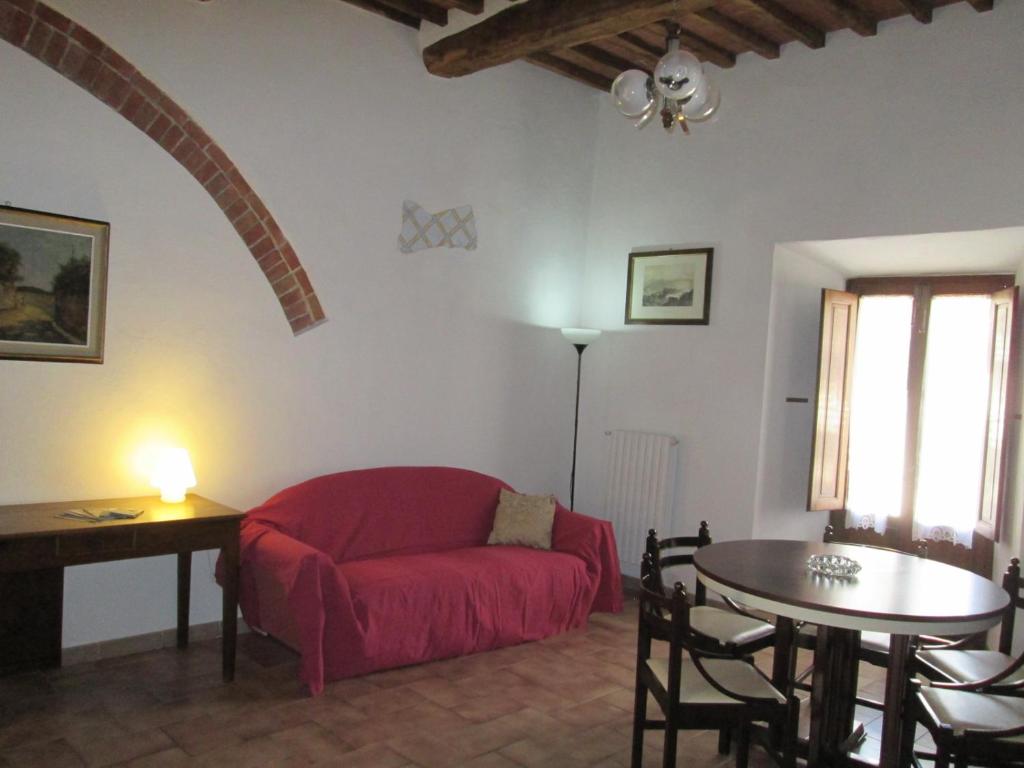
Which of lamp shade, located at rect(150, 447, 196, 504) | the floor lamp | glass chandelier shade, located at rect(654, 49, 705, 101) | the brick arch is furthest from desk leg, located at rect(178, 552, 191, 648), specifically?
glass chandelier shade, located at rect(654, 49, 705, 101)

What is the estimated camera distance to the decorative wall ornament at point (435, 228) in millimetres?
4754

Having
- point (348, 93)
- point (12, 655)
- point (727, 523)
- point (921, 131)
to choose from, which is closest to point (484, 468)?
point (727, 523)

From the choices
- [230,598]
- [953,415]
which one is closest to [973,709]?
[230,598]

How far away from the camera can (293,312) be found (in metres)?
4.29

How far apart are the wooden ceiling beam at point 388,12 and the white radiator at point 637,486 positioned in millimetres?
2754

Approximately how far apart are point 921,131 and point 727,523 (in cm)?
239

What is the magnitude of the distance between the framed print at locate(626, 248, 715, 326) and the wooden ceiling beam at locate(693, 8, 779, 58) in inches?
45.2

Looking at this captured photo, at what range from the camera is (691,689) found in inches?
104

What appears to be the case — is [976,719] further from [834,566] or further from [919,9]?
[919,9]

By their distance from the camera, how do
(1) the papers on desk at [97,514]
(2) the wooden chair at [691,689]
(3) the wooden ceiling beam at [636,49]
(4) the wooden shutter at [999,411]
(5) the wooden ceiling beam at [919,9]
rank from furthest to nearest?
(3) the wooden ceiling beam at [636,49], (4) the wooden shutter at [999,411], (5) the wooden ceiling beam at [919,9], (1) the papers on desk at [97,514], (2) the wooden chair at [691,689]

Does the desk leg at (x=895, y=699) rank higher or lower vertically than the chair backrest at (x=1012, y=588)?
lower

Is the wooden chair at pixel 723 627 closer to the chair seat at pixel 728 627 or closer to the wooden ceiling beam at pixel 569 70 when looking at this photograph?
the chair seat at pixel 728 627

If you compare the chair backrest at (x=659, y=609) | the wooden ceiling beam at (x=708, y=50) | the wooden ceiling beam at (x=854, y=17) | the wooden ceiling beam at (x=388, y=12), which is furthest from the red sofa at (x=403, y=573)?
the wooden ceiling beam at (x=854, y=17)

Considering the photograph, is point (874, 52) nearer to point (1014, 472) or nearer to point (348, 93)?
point (1014, 472)
